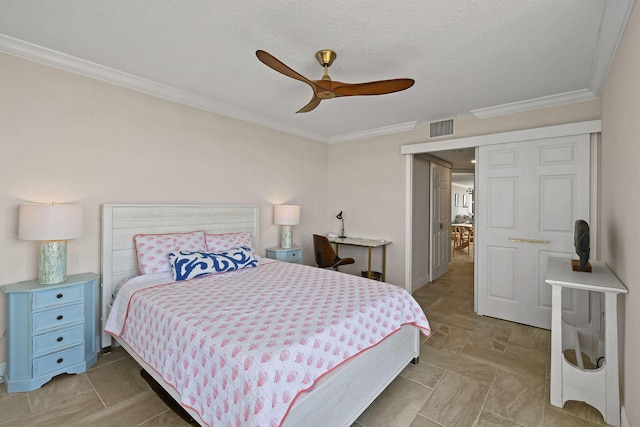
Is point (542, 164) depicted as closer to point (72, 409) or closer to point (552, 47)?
point (552, 47)

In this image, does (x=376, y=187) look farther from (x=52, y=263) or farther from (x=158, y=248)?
(x=52, y=263)

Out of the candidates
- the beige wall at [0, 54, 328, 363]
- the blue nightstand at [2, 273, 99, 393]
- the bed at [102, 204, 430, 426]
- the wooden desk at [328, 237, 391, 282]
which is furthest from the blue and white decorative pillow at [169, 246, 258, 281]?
the wooden desk at [328, 237, 391, 282]

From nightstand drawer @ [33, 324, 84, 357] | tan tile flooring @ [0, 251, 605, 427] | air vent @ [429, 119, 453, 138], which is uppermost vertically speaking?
air vent @ [429, 119, 453, 138]

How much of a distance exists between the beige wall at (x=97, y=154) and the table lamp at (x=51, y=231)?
0.23 m

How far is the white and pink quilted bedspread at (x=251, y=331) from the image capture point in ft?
4.35

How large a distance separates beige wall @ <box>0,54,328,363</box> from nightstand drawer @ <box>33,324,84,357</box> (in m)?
0.38

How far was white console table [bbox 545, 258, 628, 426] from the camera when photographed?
182 cm

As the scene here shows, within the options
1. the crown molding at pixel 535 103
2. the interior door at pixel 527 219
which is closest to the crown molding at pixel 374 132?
the crown molding at pixel 535 103

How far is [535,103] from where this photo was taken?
3209 mm

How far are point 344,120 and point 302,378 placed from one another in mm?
3417

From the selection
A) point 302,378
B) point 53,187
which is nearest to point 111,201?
point 53,187

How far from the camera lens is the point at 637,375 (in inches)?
57.6

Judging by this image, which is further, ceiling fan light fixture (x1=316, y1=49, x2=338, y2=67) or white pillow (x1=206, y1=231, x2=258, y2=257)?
white pillow (x1=206, y1=231, x2=258, y2=257)

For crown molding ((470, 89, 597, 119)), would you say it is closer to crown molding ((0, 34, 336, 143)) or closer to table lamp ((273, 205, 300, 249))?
table lamp ((273, 205, 300, 249))
